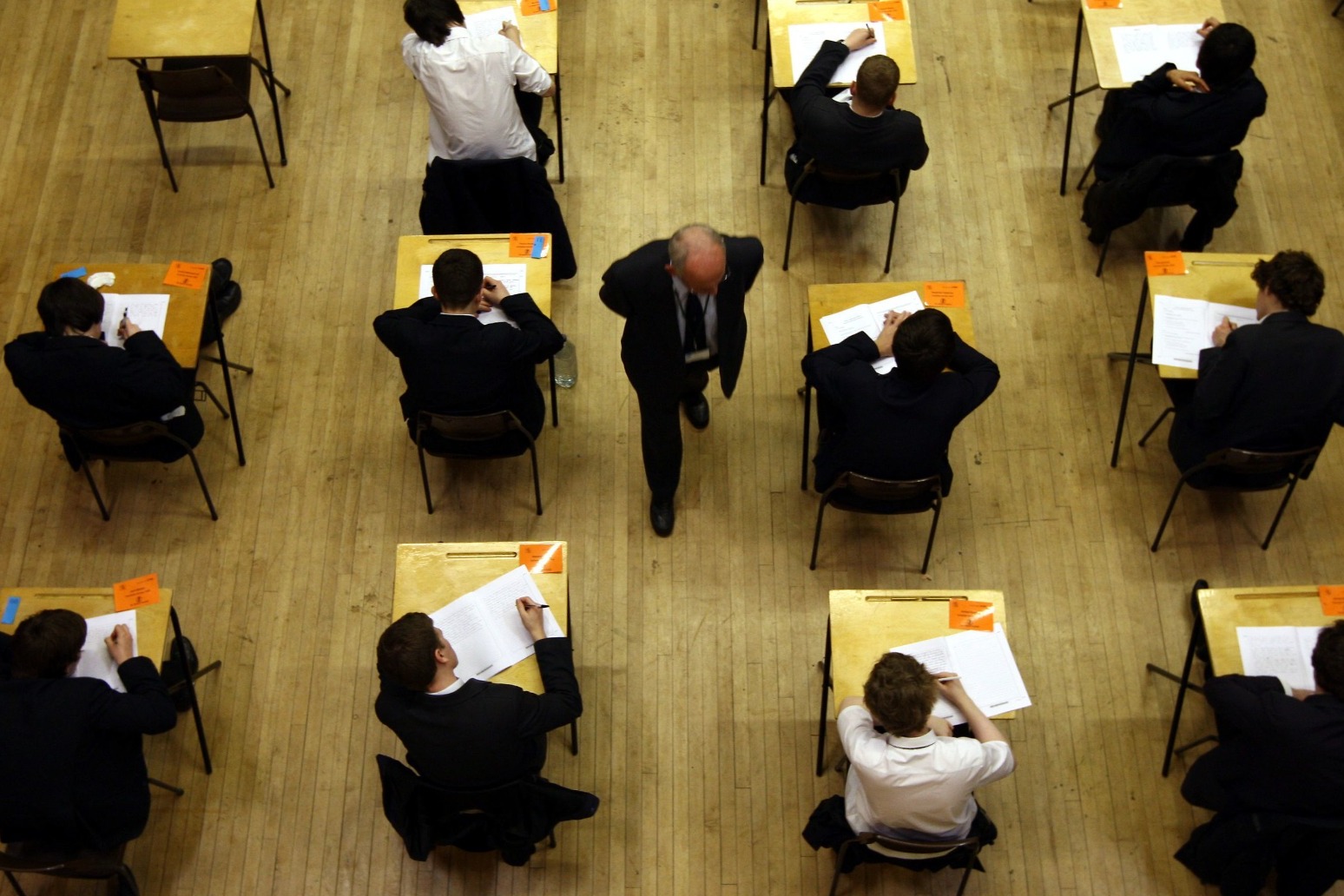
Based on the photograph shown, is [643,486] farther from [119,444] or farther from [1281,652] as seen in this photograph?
[1281,652]

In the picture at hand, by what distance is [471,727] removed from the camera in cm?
401

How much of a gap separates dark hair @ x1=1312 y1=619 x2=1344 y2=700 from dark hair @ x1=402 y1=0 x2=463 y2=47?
397 cm

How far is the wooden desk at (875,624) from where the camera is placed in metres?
4.27

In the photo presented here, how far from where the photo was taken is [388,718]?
4.07 metres

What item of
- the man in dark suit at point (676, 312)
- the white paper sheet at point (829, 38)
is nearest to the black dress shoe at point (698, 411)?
the man in dark suit at point (676, 312)

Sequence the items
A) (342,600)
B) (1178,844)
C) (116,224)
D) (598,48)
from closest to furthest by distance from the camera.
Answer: (1178,844), (342,600), (116,224), (598,48)

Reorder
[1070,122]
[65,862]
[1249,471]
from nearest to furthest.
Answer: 1. [65,862]
2. [1249,471]
3. [1070,122]

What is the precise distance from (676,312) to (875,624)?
127 cm

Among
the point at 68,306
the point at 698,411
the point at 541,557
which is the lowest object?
the point at 698,411

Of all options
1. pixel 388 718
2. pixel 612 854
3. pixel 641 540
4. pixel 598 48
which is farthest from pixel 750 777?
pixel 598 48

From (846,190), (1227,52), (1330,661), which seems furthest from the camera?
(846,190)

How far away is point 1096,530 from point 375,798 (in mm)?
3067

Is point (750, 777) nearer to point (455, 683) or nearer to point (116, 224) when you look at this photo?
point (455, 683)

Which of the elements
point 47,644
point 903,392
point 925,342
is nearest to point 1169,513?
point 903,392
